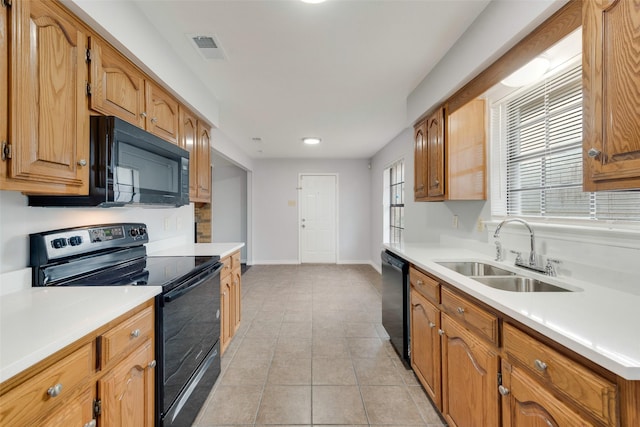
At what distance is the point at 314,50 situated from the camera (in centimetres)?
201

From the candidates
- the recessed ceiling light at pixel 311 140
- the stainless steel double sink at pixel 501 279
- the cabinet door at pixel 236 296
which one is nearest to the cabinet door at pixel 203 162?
the cabinet door at pixel 236 296

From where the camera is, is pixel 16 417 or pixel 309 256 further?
pixel 309 256

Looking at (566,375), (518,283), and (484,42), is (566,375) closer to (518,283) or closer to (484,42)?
(518,283)

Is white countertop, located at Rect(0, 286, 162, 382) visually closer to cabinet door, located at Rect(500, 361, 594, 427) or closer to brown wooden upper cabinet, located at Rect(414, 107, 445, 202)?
cabinet door, located at Rect(500, 361, 594, 427)

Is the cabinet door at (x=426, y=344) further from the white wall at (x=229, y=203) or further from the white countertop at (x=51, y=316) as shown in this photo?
the white wall at (x=229, y=203)

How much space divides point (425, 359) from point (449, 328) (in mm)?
474

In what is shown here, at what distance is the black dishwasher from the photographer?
7.08 ft

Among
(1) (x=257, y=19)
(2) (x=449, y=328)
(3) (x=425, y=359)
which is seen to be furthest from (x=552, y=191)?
(1) (x=257, y=19)

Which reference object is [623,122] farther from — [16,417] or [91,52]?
[91,52]

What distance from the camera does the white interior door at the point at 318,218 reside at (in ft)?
20.2

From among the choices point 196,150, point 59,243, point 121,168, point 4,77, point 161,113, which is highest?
point 161,113

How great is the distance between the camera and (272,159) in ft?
20.0

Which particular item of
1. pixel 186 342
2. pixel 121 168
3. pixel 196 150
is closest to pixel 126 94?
pixel 121 168

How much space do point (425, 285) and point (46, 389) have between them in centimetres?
176
